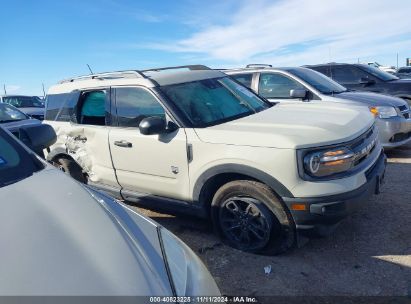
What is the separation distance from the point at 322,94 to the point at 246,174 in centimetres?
380

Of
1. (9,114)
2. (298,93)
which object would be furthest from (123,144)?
A: (9,114)

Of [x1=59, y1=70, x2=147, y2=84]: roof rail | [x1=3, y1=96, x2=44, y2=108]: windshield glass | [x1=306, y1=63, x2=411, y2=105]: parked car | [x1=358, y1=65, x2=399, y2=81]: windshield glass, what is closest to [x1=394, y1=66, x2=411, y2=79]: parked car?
[x1=358, y1=65, x2=399, y2=81]: windshield glass

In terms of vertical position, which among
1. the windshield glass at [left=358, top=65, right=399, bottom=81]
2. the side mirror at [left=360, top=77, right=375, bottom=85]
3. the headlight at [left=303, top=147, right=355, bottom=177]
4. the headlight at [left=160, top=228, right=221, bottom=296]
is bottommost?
the headlight at [left=160, top=228, right=221, bottom=296]

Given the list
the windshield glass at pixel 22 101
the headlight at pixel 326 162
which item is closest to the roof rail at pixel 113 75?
the headlight at pixel 326 162

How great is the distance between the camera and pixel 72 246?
153 centimetres

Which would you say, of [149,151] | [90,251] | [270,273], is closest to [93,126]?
[149,151]

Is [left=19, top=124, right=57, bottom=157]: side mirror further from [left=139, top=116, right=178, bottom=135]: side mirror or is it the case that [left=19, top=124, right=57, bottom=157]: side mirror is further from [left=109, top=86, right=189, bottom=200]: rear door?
[left=109, top=86, right=189, bottom=200]: rear door

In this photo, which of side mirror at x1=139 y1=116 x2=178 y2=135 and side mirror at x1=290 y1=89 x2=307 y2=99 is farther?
side mirror at x1=290 y1=89 x2=307 y2=99

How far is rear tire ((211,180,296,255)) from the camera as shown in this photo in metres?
3.19

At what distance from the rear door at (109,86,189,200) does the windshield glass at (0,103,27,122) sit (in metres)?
4.31

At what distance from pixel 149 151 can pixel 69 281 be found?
252 cm

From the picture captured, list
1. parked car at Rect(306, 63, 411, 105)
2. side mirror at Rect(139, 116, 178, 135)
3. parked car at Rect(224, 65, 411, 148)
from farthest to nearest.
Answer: parked car at Rect(306, 63, 411, 105) < parked car at Rect(224, 65, 411, 148) < side mirror at Rect(139, 116, 178, 135)

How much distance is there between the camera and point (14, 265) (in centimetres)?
135

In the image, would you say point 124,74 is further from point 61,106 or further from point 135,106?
point 61,106
